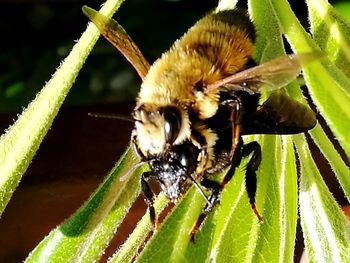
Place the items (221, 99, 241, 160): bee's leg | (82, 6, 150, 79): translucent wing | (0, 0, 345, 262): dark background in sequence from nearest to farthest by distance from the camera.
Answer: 1. (221, 99, 241, 160): bee's leg
2. (82, 6, 150, 79): translucent wing
3. (0, 0, 345, 262): dark background

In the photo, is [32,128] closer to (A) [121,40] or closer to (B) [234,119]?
(A) [121,40]

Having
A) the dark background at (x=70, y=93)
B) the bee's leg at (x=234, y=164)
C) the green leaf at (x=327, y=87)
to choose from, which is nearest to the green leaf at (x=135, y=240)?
the bee's leg at (x=234, y=164)

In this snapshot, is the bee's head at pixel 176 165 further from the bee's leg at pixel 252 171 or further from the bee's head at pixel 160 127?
the bee's leg at pixel 252 171

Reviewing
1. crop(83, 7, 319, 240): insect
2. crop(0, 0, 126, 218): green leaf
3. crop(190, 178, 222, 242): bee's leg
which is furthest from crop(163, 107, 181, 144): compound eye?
crop(0, 0, 126, 218): green leaf

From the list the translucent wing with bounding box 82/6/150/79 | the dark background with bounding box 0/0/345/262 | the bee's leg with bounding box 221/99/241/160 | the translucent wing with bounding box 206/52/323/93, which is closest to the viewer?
the translucent wing with bounding box 206/52/323/93

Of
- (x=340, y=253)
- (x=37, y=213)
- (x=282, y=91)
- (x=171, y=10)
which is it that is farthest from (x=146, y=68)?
(x=171, y=10)

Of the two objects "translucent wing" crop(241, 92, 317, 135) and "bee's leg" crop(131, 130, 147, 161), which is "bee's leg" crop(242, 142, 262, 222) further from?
"bee's leg" crop(131, 130, 147, 161)
